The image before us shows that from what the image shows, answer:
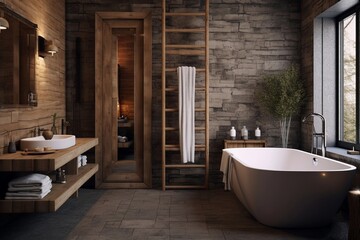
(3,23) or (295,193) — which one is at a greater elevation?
(3,23)

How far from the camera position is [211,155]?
542 cm

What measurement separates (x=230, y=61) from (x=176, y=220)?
251 cm

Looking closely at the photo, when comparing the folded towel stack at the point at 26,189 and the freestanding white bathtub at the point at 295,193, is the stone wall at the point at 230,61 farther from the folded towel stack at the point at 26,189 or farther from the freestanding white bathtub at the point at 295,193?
the folded towel stack at the point at 26,189

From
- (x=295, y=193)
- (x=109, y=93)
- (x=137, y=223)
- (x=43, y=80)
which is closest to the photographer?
(x=295, y=193)

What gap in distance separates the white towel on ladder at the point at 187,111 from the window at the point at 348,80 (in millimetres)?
1849

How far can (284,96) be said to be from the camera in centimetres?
498

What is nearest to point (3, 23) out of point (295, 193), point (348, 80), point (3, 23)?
point (3, 23)

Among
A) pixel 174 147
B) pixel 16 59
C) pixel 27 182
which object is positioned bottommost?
pixel 27 182

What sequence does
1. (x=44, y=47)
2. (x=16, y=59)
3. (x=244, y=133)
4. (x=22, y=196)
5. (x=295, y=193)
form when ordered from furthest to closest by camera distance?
(x=244, y=133) < (x=44, y=47) < (x=16, y=59) < (x=295, y=193) < (x=22, y=196)

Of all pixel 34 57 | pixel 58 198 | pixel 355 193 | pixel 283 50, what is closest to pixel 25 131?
pixel 34 57

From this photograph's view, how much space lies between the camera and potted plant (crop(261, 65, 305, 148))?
16.5ft

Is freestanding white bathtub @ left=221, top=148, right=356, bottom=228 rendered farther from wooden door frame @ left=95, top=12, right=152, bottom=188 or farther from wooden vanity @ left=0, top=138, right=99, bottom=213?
wooden door frame @ left=95, top=12, right=152, bottom=188

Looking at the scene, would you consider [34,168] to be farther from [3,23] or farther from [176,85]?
[176,85]

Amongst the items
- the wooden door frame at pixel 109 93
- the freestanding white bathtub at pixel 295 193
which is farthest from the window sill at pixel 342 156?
the wooden door frame at pixel 109 93
